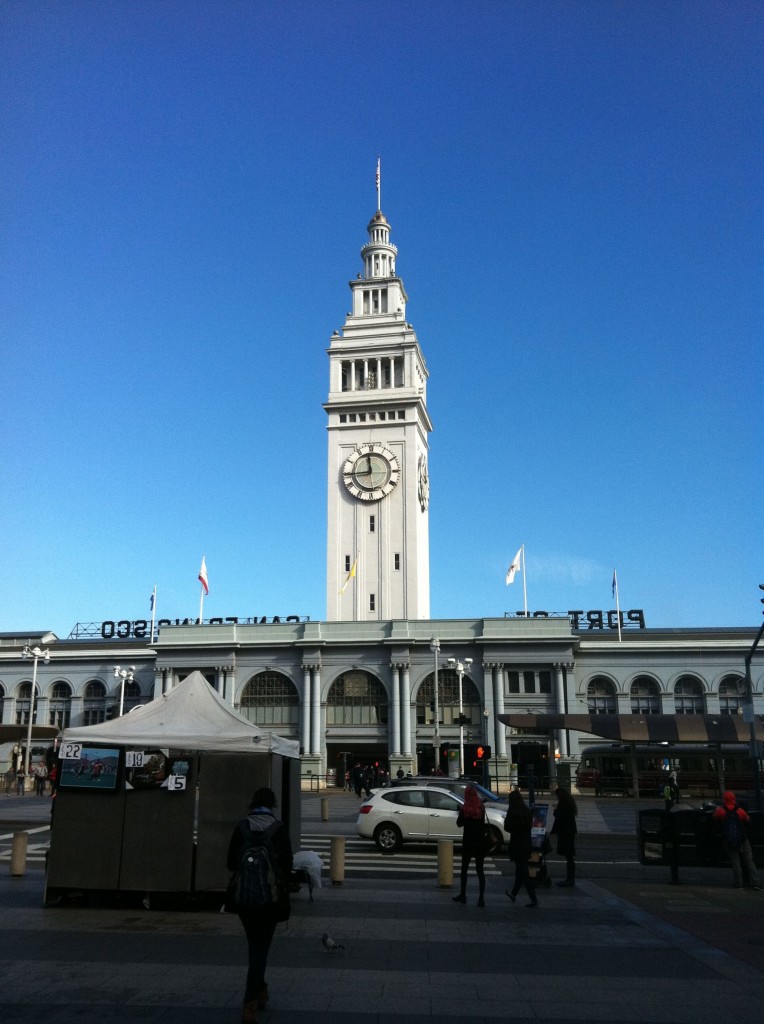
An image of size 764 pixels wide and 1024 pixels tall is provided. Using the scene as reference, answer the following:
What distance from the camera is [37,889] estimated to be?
16875 mm

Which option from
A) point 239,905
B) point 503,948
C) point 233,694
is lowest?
point 503,948

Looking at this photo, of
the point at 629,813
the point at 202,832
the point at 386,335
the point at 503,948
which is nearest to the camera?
the point at 503,948

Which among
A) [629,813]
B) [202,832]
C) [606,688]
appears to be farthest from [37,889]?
[606,688]

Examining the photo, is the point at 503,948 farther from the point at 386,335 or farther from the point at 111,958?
the point at 386,335

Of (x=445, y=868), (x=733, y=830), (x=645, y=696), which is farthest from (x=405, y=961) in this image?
(x=645, y=696)

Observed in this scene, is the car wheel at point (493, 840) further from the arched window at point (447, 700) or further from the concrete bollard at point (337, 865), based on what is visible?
the arched window at point (447, 700)

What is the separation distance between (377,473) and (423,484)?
552 centimetres

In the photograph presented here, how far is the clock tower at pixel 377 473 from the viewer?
72.1 m

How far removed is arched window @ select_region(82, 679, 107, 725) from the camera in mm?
70875

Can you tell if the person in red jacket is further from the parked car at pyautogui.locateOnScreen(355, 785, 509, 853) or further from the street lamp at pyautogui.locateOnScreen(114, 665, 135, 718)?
the street lamp at pyautogui.locateOnScreen(114, 665, 135, 718)

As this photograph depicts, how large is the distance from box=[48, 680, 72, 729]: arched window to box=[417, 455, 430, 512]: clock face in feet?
103

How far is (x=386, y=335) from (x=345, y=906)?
66.2m

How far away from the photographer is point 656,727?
150 ft

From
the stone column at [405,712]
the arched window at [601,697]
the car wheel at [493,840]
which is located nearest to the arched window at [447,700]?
the stone column at [405,712]
